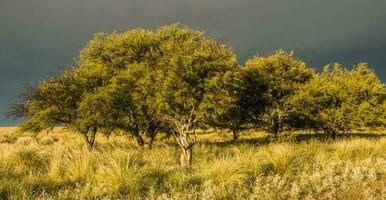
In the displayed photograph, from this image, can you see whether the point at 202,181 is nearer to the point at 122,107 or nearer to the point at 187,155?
the point at 187,155

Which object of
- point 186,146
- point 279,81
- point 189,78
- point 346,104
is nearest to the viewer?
point 186,146

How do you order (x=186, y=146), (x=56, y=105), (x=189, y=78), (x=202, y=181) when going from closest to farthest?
(x=202, y=181), (x=186, y=146), (x=189, y=78), (x=56, y=105)

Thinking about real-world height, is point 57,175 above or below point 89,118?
below

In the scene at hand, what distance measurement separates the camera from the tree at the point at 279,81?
34375 millimetres

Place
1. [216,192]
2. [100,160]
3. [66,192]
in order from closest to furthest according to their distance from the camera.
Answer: [66,192] → [216,192] → [100,160]

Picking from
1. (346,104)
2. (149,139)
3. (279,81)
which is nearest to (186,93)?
(149,139)

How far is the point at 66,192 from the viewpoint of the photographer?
352 inches

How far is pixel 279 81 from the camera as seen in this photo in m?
34.4

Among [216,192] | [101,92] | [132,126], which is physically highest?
[101,92]

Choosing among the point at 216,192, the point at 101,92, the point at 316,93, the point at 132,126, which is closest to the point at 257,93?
the point at 316,93

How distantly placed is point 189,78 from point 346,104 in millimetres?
23185

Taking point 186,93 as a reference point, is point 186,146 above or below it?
below

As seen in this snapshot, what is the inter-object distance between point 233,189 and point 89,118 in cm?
1910

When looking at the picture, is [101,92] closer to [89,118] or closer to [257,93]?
[89,118]
